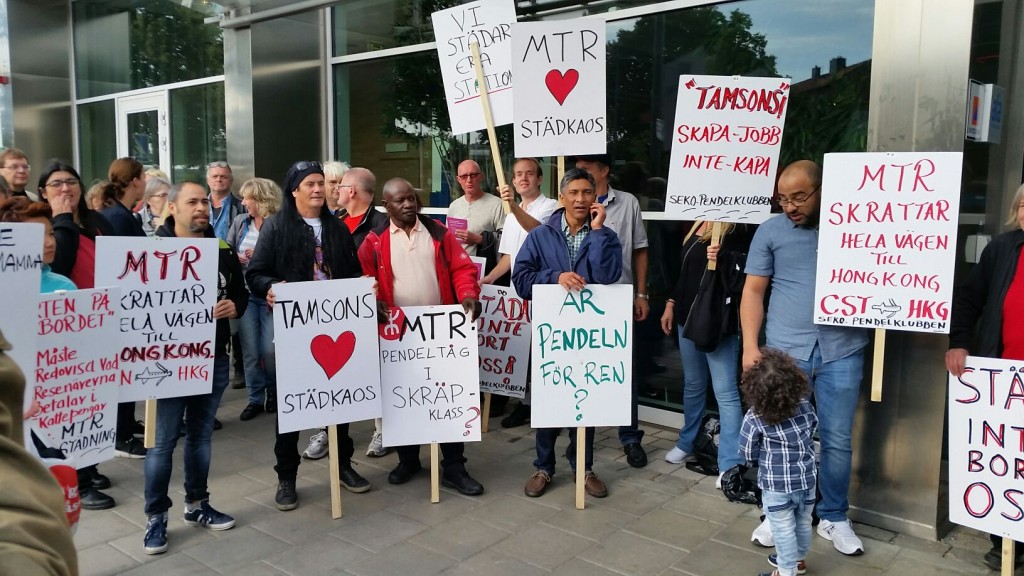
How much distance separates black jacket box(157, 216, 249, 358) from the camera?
4.20 meters

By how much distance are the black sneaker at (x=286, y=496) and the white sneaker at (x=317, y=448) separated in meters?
0.82

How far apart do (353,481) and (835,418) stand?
2.82 m

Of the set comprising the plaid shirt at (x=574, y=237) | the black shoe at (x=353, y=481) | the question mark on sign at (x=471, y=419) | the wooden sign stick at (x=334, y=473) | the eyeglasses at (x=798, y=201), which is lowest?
the black shoe at (x=353, y=481)

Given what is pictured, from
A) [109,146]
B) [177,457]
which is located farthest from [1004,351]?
[109,146]

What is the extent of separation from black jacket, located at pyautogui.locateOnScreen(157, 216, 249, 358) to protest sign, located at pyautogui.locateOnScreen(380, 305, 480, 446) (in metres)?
0.82

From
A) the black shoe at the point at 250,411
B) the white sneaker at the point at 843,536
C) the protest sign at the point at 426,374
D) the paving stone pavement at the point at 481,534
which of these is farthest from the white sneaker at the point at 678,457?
the black shoe at the point at 250,411

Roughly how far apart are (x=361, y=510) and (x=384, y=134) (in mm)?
4905

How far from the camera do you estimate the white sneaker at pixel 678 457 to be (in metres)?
5.27

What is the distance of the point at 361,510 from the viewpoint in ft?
14.8

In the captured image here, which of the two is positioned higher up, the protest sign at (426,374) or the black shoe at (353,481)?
the protest sign at (426,374)

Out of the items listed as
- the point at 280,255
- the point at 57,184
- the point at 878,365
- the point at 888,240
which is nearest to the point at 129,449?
the point at 57,184

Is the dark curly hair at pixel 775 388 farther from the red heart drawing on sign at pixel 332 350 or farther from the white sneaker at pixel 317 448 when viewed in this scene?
the white sneaker at pixel 317 448

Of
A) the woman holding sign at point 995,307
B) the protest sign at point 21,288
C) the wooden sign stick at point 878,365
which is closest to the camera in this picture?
the protest sign at point 21,288

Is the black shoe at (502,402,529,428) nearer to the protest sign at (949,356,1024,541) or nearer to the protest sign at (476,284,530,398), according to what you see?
the protest sign at (476,284,530,398)
